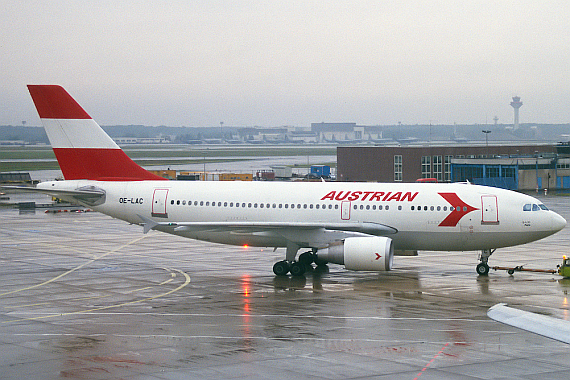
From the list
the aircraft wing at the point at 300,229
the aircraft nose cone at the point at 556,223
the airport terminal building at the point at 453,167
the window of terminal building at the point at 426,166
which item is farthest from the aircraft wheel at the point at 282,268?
the window of terminal building at the point at 426,166

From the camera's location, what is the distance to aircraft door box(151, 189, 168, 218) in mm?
36844

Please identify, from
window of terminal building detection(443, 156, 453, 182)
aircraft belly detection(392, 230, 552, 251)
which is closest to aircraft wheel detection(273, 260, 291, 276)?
aircraft belly detection(392, 230, 552, 251)

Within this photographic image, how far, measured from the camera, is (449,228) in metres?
34.0

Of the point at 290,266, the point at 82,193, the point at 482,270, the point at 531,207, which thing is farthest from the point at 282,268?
the point at 531,207

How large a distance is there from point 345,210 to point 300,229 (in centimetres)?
246

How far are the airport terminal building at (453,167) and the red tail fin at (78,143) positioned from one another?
58039 mm

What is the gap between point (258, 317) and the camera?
82.7 ft

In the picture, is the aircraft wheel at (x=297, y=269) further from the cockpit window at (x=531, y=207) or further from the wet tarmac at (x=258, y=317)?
the cockpit window at (x=531, y=207)

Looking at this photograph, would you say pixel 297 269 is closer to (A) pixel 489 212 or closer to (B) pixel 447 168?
(A) pixel 489 212

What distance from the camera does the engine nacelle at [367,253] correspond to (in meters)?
31.5

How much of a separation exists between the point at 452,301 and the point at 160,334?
11.5 meters

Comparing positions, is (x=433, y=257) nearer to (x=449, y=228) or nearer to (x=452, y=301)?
(x=449, y=228)

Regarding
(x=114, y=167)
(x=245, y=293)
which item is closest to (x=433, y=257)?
(x=245, y=293)

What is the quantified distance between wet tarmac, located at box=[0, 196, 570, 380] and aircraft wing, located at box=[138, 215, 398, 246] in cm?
192
